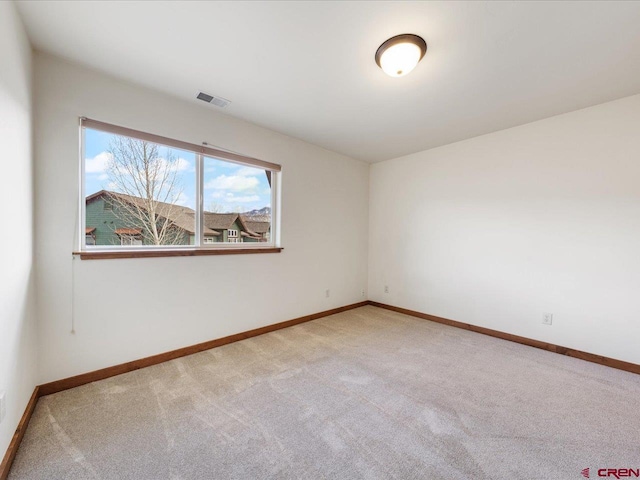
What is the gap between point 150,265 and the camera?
2.34 meters

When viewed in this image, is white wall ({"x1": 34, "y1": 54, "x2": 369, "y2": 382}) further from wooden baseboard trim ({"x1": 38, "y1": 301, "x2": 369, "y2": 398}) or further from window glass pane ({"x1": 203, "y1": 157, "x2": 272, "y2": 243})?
window glass pane ({"x1": 203, "y1": 157, "x2": 272, "y2": 243})

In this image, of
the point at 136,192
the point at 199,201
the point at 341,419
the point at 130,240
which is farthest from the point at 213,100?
the point at 341,419

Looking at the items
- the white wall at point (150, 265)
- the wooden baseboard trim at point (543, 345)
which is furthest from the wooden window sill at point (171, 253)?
the wooden baseboard trim at point (543, 345)

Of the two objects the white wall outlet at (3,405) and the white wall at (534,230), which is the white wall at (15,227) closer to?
the white wall outlet at (3,405)

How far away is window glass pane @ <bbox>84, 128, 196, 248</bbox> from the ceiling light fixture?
198 cm

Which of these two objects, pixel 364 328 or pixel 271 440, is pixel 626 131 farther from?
pixel 271 440

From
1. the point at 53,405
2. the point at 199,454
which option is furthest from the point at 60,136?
the point at 199,454

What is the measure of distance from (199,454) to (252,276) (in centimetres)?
181

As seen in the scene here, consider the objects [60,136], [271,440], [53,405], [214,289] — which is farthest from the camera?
[214,289]

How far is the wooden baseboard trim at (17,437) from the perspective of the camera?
1.27 meters

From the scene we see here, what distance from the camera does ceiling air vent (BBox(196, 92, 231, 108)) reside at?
2420 mm

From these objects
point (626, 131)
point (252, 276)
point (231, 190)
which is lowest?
point (252, 276)

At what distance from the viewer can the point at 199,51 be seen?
1847 mm

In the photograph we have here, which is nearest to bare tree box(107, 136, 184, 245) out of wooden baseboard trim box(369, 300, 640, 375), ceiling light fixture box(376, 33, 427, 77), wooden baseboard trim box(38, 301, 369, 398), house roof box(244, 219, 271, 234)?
house roof box(244, 219, 271, 234)
